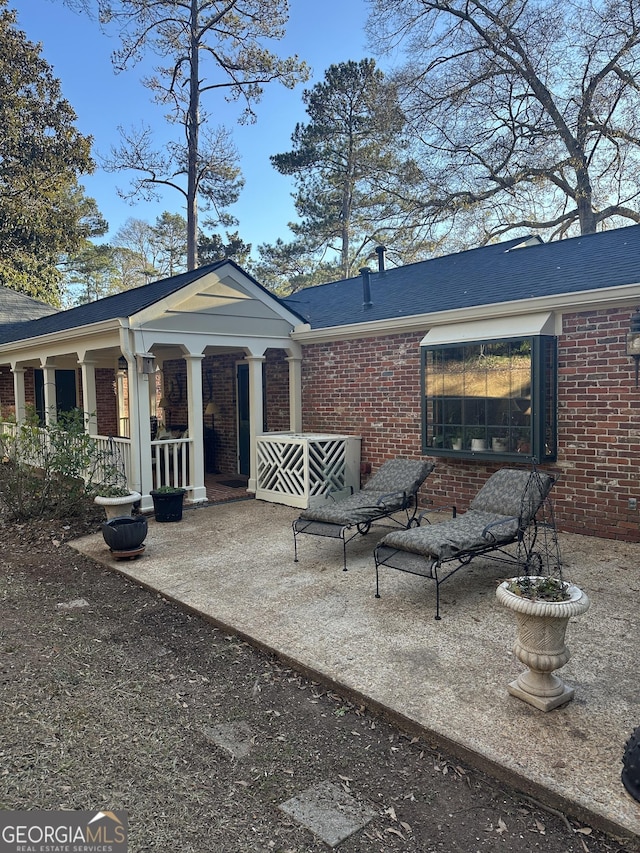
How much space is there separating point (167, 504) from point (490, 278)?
5.60m

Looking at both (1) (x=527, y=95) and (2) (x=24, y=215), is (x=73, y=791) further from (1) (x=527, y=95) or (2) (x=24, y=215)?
(2) (x=24, y=215)

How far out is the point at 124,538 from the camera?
5684 millimetres

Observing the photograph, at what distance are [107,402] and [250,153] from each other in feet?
43.1

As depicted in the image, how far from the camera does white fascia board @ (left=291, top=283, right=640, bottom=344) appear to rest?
5770 millimetres

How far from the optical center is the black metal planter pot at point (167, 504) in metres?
7.23

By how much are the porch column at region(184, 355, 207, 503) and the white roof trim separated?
3.38 m

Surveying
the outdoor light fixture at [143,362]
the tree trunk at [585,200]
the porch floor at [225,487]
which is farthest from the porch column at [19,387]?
the tree trunk at [585,200]

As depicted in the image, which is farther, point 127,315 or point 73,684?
point 127,315

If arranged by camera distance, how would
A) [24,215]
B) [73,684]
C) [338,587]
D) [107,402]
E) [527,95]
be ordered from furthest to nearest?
[24,215], [527,95], [107,402], [338,587], [73,684]

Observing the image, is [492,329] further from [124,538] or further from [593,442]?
[124,538]

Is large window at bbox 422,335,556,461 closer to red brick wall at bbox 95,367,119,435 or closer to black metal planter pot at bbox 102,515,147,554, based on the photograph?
black metal planter pot at bbox 102,515,147,554

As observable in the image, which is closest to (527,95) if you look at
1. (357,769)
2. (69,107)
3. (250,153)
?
(250,153)

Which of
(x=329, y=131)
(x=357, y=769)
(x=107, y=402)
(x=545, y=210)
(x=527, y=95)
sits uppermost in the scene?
(x=329, y=131)

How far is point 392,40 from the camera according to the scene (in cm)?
1659
